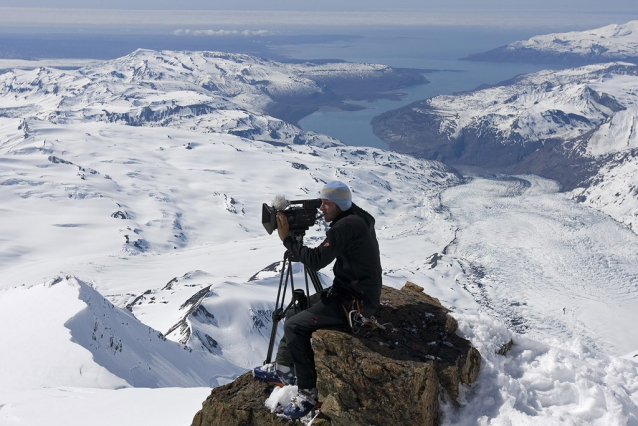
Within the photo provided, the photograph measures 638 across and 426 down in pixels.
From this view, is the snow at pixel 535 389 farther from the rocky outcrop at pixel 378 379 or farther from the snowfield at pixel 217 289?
the rocky outcrop at pixel 378 379

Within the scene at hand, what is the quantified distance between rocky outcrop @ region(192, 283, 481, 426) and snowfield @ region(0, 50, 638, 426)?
1.89ft

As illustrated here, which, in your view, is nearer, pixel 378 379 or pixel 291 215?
pixel 378 379

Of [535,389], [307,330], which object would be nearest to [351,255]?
[307,330]

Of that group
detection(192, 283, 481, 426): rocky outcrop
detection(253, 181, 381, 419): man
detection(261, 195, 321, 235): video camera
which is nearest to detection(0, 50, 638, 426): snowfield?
detection(192, 283, 481, 426): rocky outcrop

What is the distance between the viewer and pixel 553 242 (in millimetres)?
126750

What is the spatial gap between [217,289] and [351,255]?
47.3 meters

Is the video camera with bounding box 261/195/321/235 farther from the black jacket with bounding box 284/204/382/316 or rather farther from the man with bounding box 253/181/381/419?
the black jacket with bounding box 284/204/382/316

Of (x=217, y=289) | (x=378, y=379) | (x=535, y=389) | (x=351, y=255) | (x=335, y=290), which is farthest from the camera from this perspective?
(x=217, y=289)

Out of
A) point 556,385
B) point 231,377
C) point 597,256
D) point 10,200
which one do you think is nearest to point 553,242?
point 597,256

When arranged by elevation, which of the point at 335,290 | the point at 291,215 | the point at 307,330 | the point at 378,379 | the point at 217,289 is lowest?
the point at 217,289

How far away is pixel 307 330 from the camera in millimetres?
8500

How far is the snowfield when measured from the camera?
9.98 metres

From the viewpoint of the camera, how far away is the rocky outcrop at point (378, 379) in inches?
304

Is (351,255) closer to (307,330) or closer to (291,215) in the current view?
(291,215)
